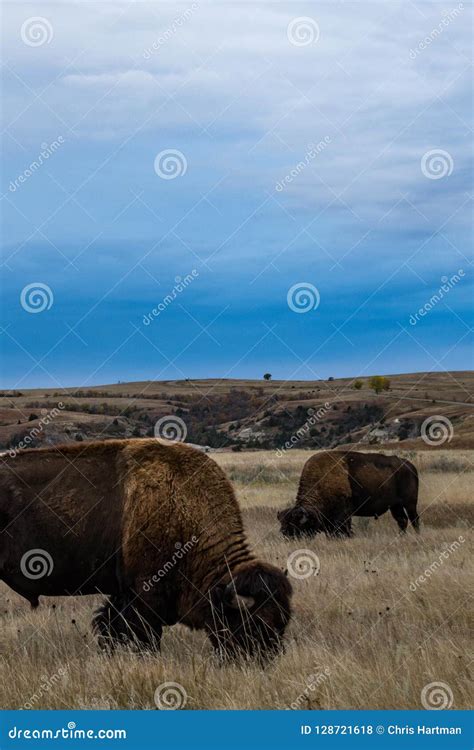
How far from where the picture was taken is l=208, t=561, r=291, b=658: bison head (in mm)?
7496

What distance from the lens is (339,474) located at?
20.3 m

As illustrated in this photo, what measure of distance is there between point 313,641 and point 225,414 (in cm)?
8130

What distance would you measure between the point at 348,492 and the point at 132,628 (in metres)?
12.4

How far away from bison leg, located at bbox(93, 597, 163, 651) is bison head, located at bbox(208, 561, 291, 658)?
0.72 metres

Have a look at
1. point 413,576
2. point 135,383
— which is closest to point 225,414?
point 135,383
